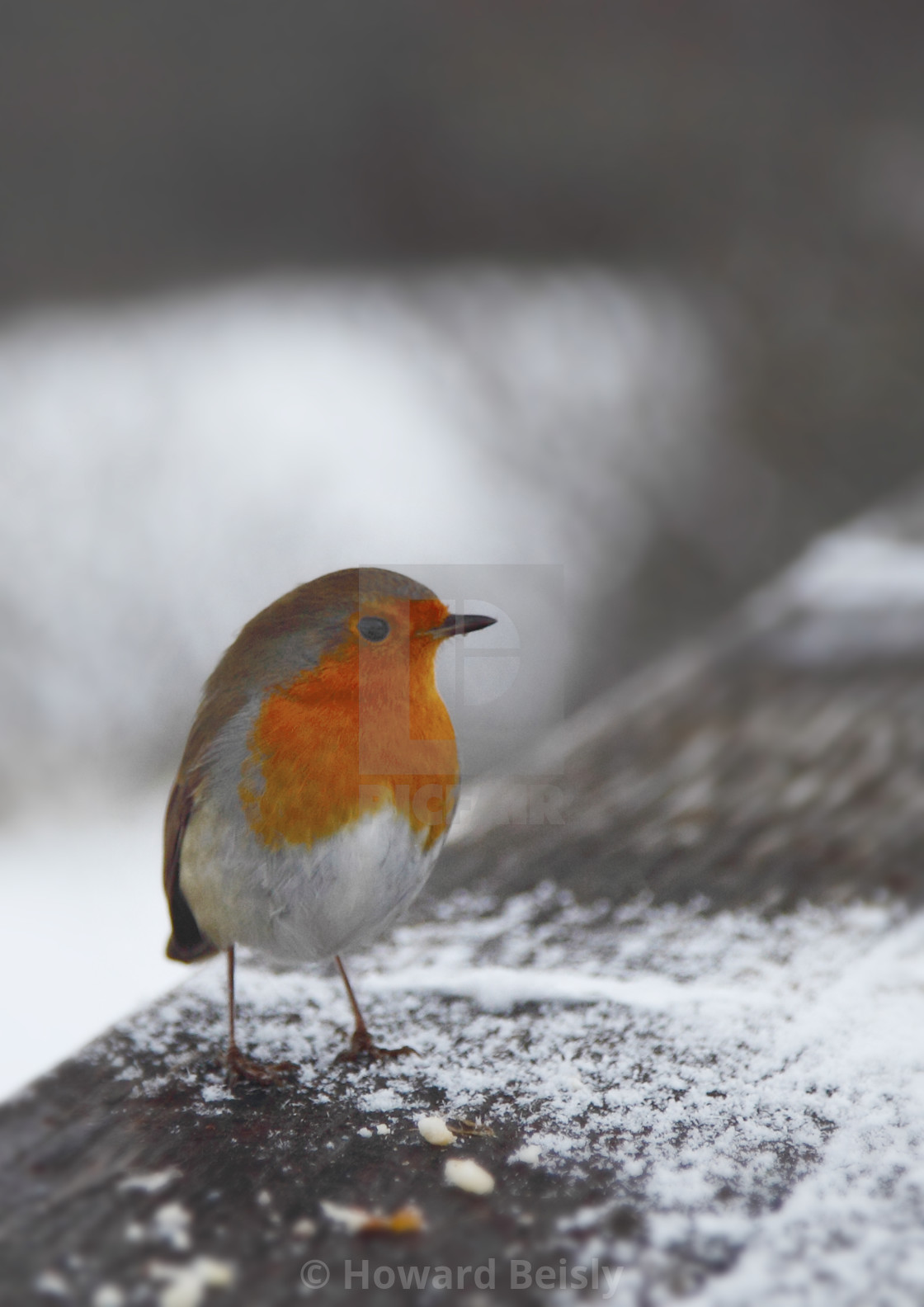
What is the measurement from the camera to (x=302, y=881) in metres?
1.19

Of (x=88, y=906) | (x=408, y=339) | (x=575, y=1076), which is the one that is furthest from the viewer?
(x=408, y=339)

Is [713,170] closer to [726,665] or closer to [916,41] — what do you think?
[916,41]

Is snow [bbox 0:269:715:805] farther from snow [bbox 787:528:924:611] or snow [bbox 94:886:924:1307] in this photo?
snow [bbox 94:886:924:1307]

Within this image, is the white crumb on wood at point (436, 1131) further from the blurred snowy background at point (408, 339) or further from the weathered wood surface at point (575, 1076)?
the blurred snowy background at point (408, 339)

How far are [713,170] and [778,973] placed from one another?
419cm

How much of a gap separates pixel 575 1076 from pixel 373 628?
50cm

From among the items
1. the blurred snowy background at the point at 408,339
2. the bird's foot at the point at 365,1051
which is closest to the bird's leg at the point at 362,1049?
the bird's foot at the point at 365,1051

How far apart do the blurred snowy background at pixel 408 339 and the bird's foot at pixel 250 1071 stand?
0.78 metres

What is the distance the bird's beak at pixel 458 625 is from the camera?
114cm

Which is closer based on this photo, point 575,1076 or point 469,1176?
point 469,1176

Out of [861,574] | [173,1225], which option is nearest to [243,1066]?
[173,1225]

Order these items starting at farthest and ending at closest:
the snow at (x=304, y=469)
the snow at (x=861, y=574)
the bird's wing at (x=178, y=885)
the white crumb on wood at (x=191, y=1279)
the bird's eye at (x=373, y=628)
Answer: the snow at (x=304, y=469) < the snow at (x=861, y=574) < the bird's wing at (x=178, y=885) < the bird's eye at (x=373, y=628) < the white crumb on wood at (x=191, y=1279)

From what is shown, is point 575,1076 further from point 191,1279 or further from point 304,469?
point 304,469

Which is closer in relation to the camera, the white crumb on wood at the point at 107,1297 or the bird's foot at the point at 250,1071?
the white crumb on wood at the point at 107,1297
